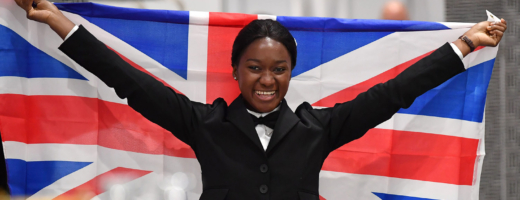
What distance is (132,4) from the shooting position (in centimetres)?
210

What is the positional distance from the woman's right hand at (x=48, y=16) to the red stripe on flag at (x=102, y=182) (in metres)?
0.62

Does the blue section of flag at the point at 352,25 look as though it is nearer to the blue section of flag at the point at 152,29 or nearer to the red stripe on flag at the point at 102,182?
the blue section of flag at the point at 152,29

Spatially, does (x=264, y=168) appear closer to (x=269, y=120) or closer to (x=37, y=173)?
(x=269, y=120)

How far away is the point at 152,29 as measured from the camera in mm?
1717

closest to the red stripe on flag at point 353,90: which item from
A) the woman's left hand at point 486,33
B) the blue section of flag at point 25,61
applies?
the woman's left hand at point 486,33

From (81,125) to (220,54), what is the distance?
0.58m

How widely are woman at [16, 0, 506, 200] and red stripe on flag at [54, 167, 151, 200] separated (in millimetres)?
475

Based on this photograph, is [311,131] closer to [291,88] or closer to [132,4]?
[291,88]

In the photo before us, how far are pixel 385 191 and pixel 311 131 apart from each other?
0.61m

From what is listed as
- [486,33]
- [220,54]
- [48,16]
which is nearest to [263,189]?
[220,54]

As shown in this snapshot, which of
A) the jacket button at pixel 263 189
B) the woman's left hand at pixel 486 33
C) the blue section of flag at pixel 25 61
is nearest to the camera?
the jacket button at pixel 263 189

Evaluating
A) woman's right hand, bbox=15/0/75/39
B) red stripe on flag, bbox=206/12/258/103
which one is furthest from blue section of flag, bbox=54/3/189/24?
woman's right hand, bbox=15/0/75/39

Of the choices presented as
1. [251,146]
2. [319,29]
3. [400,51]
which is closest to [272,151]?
[251,146]

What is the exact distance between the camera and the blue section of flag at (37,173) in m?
1.65
